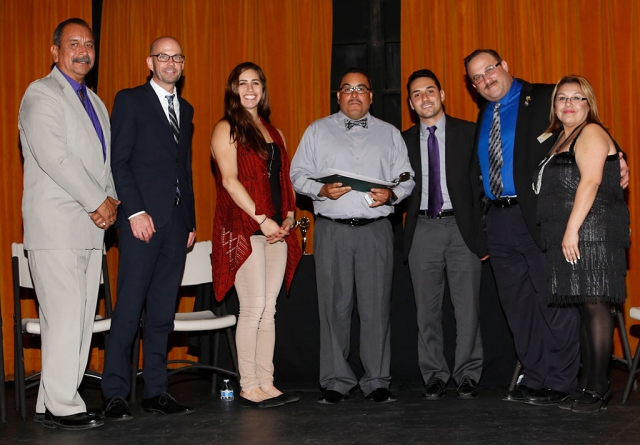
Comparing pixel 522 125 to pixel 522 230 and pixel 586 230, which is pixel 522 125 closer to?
pixel 522 230

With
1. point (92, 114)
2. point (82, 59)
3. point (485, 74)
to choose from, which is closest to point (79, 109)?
point (92, 114)

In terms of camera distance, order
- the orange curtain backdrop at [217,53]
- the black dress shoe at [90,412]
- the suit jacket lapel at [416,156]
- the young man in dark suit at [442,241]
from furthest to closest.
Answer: the orange curtain backdrop at [217,53]
the suit jacket lapel at [416,156]
the young man in dark suit at [442,241]
the black dress shoe at [90,412]

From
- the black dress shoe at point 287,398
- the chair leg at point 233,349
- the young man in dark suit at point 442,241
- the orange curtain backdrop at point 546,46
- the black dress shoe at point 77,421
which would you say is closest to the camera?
the black dress shoe at point 77,421

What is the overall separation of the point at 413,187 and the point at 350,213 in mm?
419

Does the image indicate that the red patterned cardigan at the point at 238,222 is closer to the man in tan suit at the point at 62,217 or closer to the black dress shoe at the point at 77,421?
the man in tan suit at the point at 62,217

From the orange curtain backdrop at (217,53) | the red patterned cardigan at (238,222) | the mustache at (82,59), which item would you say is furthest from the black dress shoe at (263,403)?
the mustache at (82,59)

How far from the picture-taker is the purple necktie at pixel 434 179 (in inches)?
171

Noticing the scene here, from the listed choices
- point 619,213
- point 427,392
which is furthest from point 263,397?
point 619,213

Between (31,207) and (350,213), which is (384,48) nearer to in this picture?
(350,213)

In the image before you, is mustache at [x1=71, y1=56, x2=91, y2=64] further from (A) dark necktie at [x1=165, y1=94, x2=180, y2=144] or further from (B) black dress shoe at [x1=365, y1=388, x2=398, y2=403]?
(B) black dress shoe at [x1=365, y1=388, x2=398, y2=403]

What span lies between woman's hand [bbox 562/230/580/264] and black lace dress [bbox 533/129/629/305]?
27 millimetres

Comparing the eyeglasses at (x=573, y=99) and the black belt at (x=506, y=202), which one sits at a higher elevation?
the eyeglasses at (x=573, y=99)

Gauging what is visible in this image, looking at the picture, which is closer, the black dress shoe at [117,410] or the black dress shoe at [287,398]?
the black dress shoe at [117,410]

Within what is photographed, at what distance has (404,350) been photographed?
462 cm
